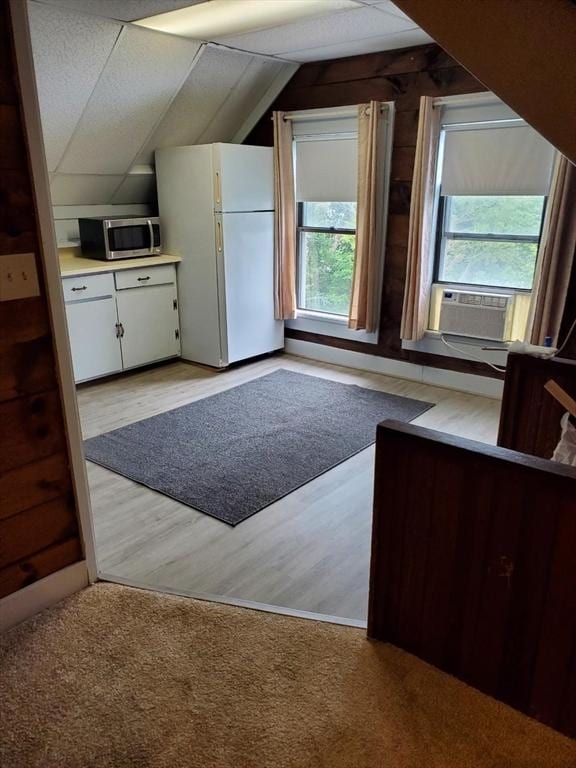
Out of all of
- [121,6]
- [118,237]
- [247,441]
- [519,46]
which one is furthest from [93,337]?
[519,46]

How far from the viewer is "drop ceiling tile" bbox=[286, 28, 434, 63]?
12.6ft

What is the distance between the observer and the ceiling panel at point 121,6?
3.07 metres

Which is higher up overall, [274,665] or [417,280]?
[417,280]

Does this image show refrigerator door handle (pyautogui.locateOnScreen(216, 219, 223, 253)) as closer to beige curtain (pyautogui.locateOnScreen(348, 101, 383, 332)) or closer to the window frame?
beige curtain (pyautogui.locateOnScreen(348, 101, 383, 332))

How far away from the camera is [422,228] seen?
4.14 metres

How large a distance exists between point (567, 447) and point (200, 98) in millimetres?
3852

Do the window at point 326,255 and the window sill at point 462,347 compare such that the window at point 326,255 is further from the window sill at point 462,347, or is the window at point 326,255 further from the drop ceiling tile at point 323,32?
the drop ceiling tile at point 323,32

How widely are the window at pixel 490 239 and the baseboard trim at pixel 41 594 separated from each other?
10.7ft

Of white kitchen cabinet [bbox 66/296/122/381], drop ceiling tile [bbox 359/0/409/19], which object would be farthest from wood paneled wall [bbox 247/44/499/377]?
white kitchen cabinet [bbox 66/296/122/381]

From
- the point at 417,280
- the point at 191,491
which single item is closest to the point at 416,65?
the point at 417,280

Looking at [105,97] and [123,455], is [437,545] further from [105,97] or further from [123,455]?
[105,97]

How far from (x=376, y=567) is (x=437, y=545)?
0.25 meters

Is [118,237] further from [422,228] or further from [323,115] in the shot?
[422,228]

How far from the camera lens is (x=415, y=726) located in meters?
1.63
